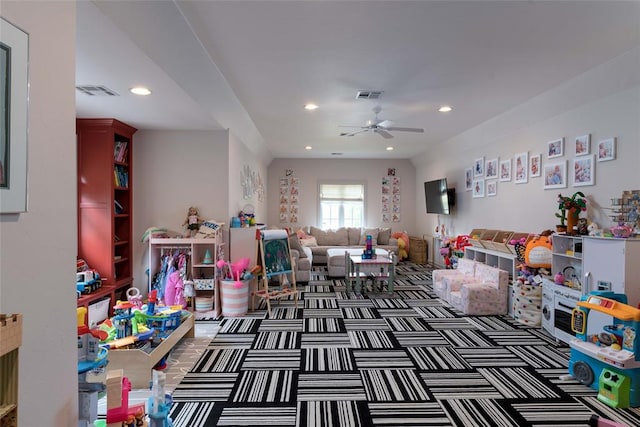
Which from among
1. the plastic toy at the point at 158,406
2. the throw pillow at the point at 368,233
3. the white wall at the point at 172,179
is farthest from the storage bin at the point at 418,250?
the plastic toy at the point at 158,406

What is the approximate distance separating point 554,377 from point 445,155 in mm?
5565

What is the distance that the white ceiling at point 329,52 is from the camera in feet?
7.72

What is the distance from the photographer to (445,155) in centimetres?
770

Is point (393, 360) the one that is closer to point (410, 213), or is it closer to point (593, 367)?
point (593, 367)

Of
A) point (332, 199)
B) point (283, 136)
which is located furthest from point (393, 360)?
point (332, 199)

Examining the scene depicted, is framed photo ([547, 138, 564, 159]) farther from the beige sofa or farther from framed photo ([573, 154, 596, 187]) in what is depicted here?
the beige sofa

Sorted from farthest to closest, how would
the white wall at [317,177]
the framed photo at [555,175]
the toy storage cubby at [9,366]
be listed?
the white wall at [317,177]
the framed photo at [555,175]
the toy storage cubby at [9,366]

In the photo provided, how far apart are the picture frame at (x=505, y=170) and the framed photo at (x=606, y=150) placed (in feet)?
5.47

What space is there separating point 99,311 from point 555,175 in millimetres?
5640

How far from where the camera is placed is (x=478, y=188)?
20.9ft

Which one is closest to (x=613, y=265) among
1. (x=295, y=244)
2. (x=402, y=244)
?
(x=295, y=244)

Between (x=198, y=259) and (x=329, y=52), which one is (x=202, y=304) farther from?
(x=329, y=52)

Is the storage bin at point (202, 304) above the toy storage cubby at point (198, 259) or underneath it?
underneath

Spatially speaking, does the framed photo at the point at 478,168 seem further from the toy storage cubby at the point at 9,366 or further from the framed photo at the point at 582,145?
the toy storage cubby at the point at 9,366
